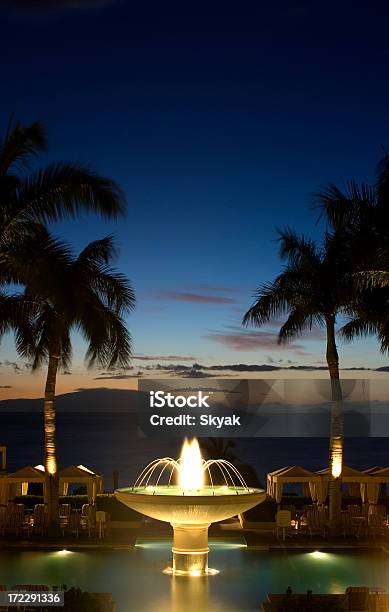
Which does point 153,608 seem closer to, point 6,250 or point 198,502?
point 198,502

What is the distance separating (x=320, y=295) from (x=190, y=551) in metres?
9.13

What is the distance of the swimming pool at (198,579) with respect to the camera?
1488 centimetres

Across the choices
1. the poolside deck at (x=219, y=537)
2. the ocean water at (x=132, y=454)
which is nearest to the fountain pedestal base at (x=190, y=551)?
the poolside deck at (x=219, y=537)

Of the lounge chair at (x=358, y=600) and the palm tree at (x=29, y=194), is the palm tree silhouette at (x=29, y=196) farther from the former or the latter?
the lounge chair at (x=358, y=600)

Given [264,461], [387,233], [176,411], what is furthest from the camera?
[264,461]

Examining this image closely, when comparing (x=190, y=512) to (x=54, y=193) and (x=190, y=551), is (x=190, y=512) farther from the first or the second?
(x=54, y=193)

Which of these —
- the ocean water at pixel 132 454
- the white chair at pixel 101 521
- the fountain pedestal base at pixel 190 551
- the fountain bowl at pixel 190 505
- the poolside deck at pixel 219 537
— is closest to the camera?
the fountain bowl at pixel 190 505

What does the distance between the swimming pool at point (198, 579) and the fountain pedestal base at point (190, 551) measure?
360 millimetres

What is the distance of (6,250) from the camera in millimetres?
18812

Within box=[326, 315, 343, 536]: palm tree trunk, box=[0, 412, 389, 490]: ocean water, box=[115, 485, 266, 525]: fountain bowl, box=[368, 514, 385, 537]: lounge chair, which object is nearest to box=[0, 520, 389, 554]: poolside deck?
box=[368, 514, 385, 537]: lounge chair

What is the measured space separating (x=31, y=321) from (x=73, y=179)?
18.7 ft

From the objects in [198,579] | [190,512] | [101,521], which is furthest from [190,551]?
[101,521]

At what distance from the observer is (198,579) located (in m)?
16.6

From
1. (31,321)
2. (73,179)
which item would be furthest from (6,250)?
(31,321)
